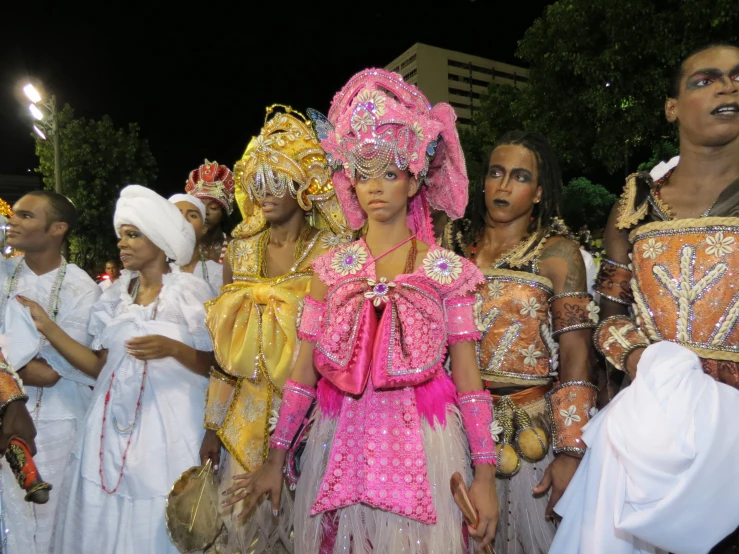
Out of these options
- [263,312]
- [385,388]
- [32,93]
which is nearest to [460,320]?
[385,388]

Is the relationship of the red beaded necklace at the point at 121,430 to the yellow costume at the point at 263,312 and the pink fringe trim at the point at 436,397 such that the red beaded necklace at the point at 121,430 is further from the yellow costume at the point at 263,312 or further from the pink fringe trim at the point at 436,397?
the pink fringe trim at the point at 436,397

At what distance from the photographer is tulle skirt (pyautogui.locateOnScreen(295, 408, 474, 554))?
2307mm

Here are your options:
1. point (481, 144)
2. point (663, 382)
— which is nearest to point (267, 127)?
point (663, 382)

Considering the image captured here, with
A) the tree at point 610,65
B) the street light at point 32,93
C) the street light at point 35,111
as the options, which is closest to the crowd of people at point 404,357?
the tree at point 610,65

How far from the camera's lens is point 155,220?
11.9ft

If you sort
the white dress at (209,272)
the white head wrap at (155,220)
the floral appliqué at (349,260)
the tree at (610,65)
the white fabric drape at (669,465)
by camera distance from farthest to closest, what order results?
the tree at (610,65) < the white dress at (209,272) < the white head wrap at (155,220) < the floral appliqué at (349,260) < the white fabric drape at (669,465)

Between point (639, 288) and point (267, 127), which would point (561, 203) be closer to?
point (639, 288)

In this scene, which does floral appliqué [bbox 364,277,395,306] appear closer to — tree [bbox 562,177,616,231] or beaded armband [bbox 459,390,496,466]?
beaded armband [bbox 459,390,496,466]

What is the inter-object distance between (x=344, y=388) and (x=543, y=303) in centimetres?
106

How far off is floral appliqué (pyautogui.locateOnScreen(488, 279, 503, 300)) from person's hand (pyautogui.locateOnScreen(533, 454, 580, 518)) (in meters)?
0.76

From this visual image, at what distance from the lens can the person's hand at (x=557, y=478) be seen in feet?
8.21

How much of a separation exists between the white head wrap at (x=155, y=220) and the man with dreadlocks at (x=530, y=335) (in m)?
1.76

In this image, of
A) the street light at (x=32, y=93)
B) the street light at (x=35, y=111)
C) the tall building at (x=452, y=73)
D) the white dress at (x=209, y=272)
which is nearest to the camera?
the white dress at (x=209, y=272)

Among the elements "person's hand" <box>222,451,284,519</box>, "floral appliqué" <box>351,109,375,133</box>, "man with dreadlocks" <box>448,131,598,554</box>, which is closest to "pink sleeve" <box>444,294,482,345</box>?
"man with dreadlocks" <box>448,131,598,554</box>
